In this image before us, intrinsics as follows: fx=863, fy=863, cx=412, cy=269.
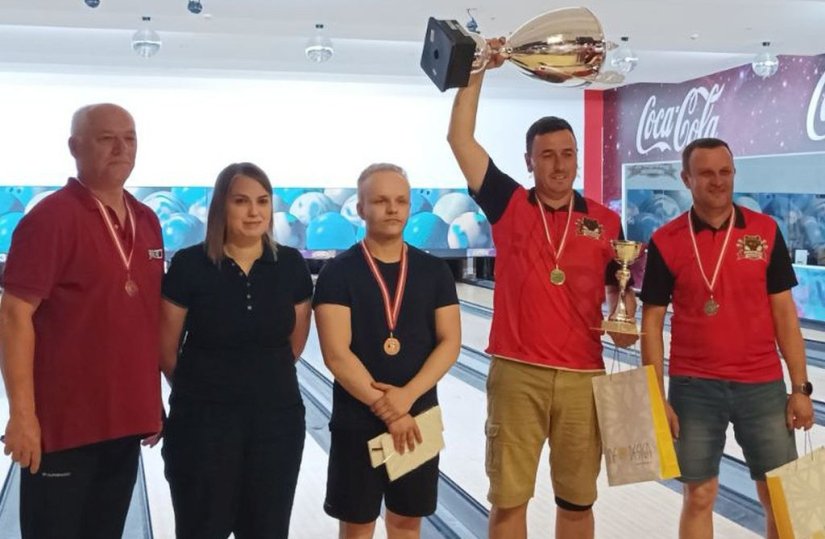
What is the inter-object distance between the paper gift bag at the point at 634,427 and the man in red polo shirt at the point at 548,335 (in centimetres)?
5

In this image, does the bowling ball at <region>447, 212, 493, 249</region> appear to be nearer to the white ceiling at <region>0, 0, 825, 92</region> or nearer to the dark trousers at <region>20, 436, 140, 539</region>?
the white ceiling at <region>0, 0, 825, 92</region>

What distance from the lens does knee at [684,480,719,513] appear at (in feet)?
7.75

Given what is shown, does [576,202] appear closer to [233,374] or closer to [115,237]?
[233,374]

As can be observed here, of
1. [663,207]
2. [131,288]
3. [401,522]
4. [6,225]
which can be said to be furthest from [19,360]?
[663,207]

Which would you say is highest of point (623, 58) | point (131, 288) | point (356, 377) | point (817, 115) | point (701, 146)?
point (623, 58)

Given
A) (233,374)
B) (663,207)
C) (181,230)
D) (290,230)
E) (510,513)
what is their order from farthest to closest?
1. (290,230)
2. (181,230)
3. (663,207)
4. (510,513)
5. (233,374)

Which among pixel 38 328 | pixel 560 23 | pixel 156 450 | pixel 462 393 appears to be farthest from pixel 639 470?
pixel 462 393

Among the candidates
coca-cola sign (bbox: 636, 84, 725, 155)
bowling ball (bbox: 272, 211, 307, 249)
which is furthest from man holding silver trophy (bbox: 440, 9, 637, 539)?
bowling ball (bbox: 272, 211, 307, 249)

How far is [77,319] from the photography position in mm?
1865

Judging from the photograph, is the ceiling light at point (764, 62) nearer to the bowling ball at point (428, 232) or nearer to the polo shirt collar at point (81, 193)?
the bowling ball at point (428, 232)

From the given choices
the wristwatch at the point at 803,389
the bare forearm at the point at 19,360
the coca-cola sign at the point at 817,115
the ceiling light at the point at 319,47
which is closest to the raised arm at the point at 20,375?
the bare forearm at the point at 19,360

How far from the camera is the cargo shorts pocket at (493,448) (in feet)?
7.68

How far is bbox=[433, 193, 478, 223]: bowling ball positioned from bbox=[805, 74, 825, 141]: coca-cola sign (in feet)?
14.4

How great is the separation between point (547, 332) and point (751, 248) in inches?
23.8
